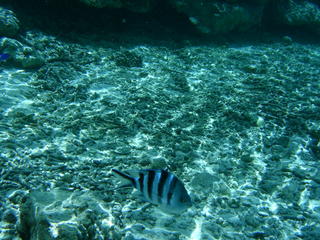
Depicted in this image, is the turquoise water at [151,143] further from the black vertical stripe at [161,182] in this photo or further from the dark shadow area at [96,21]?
the black vertical stripe at [161,182]

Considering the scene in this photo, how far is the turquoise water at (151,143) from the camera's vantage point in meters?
3.61

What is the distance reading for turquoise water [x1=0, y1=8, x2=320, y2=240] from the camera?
361cm

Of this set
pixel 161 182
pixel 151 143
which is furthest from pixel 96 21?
pixel 161 182

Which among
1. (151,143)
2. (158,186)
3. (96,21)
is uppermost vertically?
(96,21)

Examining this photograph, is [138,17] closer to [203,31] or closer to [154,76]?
[203,31]

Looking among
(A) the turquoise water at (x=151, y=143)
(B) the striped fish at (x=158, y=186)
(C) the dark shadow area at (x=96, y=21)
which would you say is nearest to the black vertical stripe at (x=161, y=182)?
(B) the striped fish at (x=158, y=186)

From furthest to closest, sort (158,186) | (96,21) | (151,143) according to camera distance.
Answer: (96,21), (151,143), (158,186)

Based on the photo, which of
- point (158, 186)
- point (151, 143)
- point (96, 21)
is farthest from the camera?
point (96, 21)

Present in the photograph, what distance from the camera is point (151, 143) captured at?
538 centimetres

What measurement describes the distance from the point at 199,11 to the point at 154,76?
17.8ft

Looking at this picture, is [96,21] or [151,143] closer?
[151,143]

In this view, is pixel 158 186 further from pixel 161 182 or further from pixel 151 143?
pixel 151 143

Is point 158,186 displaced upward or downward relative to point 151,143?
upward

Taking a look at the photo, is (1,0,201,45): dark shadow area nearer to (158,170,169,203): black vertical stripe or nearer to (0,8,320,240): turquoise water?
(0,8,320,240): turquoise water
